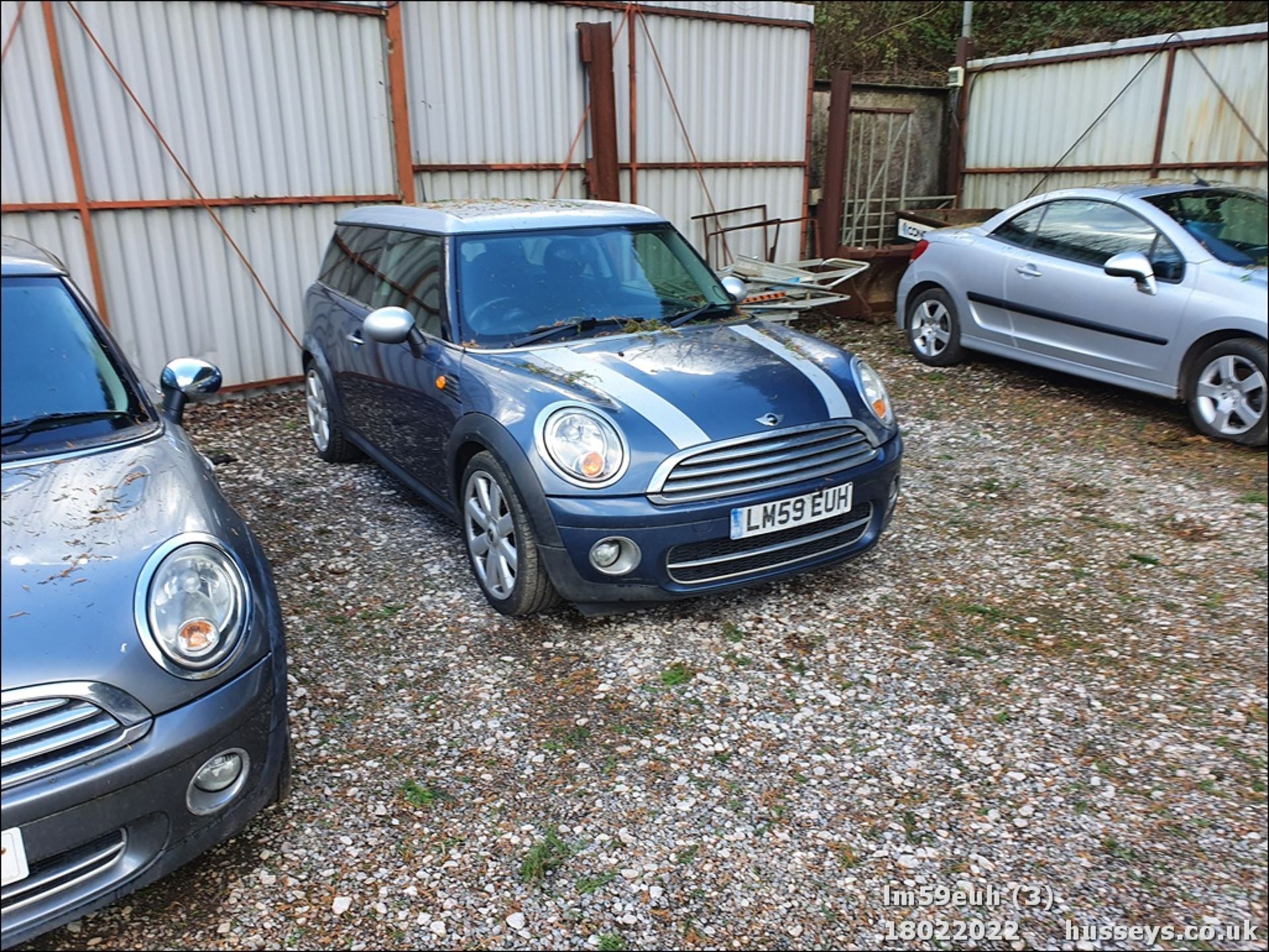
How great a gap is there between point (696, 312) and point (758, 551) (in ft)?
4.49

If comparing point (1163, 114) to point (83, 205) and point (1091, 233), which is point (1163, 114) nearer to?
point (1091, 233)

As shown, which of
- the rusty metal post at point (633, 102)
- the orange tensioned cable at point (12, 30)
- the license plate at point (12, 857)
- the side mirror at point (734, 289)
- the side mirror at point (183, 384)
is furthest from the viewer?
the rusty metal post at point (633, 102)

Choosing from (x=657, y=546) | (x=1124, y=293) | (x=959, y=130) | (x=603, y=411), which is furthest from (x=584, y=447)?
(x=959, y=130)

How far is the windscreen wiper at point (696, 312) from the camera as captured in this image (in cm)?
417

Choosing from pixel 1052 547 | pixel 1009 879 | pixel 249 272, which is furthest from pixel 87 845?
pixel 249 272

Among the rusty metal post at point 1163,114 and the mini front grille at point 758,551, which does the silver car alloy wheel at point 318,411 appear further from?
the rusty metal post at point 1163,114

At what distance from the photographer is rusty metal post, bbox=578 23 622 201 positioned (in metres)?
8.38

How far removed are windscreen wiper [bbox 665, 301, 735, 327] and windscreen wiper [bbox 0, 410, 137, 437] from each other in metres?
2.25

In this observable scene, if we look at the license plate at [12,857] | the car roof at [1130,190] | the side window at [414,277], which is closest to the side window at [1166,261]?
the car roof at [1130,190]

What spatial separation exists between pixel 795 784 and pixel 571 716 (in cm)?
79

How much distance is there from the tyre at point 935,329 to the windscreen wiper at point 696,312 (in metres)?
3.46

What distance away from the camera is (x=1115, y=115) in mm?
8367

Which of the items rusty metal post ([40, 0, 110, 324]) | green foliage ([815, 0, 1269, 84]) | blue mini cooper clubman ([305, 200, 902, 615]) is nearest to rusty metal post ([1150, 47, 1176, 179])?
green foliage ([815, 0, 1269, 84])

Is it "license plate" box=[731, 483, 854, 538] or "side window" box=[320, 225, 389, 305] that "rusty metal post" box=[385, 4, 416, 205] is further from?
Result: "license plate" box=[731, 483, 854, 538]
